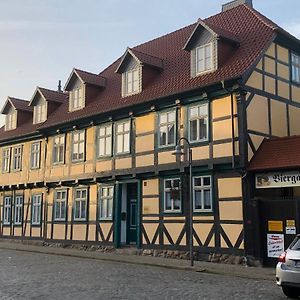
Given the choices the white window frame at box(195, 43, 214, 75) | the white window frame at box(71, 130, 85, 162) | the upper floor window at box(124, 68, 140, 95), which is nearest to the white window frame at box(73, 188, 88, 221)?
the white window frame at box(71, 130, 85, 162)

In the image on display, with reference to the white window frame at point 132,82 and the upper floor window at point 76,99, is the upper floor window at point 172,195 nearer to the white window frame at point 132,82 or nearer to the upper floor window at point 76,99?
the white window frame at point 132,82

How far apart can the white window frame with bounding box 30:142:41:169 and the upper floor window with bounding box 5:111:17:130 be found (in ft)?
12.2

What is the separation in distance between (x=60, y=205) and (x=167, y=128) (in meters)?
8.64

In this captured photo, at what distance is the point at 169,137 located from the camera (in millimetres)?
20172

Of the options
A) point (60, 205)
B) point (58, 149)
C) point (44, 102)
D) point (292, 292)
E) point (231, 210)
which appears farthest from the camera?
point (44, 102)

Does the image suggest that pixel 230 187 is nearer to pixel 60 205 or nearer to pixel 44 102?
pixel 60 205

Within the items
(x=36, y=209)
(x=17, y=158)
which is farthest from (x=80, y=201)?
(x=17, y=158)

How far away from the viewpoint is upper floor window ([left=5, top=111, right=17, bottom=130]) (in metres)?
31.5

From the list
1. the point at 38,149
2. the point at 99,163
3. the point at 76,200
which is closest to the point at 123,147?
the point at 99,163

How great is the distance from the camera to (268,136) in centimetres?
1862

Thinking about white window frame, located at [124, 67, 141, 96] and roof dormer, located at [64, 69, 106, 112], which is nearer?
white window frame, located at [124, 67, 141, 96]

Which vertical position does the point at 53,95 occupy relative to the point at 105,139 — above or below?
above

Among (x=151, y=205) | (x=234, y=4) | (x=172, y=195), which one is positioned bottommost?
(x=151, y=205)

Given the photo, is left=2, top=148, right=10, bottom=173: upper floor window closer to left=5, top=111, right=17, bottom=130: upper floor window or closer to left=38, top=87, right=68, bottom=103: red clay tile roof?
left=5, top=111, right=17, bottom=130: upper floor window
